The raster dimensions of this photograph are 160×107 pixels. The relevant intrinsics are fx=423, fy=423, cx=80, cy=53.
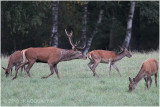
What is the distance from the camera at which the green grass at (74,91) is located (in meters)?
9.30

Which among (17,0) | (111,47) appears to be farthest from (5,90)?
(111,47)

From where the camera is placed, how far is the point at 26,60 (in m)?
12.7

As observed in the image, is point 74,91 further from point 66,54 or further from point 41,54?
point 66,54

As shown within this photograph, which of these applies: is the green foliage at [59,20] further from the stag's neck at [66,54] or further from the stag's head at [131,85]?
the stag's head at [131,85]

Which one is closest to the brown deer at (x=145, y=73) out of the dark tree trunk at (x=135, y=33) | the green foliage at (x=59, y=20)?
the green foliage at (x=59, y=20)

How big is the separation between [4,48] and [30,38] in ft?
5.50

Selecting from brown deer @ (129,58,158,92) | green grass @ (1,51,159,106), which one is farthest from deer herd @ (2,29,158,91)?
green grass @ (1,51,159,106)

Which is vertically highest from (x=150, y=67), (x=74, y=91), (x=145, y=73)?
(x=150, y=67)

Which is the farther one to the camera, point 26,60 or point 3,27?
point 3,27

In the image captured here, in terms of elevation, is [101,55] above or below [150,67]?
below

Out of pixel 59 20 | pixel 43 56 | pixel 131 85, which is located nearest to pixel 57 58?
pixel 43 56

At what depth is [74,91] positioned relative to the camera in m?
10.3

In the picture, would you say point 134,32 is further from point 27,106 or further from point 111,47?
point 27,106

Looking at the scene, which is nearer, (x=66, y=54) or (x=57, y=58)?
(x=57, y=58)
